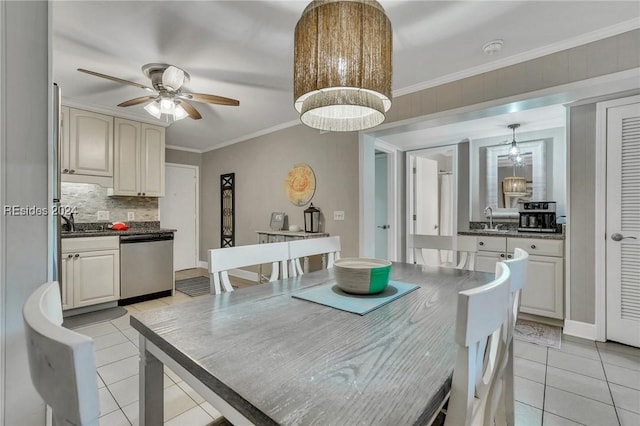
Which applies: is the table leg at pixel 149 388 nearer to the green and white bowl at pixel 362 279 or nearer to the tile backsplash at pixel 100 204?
the green and white bowl at pixel 362 279

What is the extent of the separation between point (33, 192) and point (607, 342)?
3.92 metres

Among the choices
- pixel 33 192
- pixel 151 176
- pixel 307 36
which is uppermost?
pixel 307 36

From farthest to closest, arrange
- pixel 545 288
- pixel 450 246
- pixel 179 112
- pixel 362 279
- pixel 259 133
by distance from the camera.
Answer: pixel 259 133 → pixel 545 288 → pixel 179 112 → pixel 450 246 → pixel 362 279

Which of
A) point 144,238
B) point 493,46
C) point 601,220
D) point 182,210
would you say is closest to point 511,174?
point 601,220

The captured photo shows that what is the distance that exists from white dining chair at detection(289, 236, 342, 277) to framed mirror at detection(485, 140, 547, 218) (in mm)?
2931

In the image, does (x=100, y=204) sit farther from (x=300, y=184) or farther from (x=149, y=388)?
(x=149, y=388)

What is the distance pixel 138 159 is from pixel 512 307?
14.2 ft

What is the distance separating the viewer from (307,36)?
1.25 metres

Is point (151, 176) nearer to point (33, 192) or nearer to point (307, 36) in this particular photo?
point (33, 192)

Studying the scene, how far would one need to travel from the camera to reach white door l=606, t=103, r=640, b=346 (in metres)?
2.39

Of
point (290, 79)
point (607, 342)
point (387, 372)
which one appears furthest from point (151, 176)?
point (607, 342)

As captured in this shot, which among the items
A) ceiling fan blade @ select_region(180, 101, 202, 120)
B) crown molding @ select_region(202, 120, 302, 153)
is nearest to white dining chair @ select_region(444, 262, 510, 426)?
ceiling fan blade @ select_region(180, 101, 202, 120)

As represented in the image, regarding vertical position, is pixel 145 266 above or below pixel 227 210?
below

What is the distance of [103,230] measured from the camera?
3.82 meters
